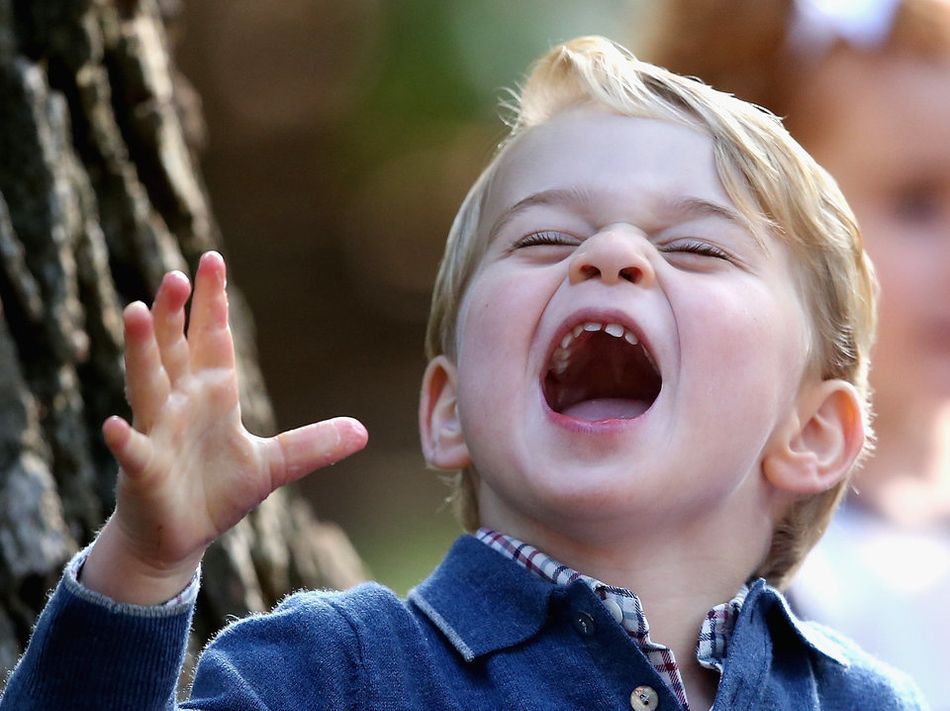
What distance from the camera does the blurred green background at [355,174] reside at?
6812mm

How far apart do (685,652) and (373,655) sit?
1.50ft

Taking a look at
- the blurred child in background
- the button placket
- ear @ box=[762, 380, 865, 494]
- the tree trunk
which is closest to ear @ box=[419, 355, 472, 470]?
the button placket

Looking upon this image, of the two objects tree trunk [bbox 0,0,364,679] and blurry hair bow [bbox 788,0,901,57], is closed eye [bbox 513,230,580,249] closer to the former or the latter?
tree trunk [bbox 0,0,364,679]

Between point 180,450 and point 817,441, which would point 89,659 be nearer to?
point 180,450

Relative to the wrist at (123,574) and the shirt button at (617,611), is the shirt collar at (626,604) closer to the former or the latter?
the shirt button at (617,611)

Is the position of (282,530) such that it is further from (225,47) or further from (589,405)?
(225,47)

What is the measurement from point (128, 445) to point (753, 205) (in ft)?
3.31

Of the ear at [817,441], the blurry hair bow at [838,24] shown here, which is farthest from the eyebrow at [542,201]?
the blurry hair bow at [838,24]

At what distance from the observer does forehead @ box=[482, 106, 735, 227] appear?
1.81 metres

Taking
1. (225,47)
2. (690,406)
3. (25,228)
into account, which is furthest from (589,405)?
(225,47)

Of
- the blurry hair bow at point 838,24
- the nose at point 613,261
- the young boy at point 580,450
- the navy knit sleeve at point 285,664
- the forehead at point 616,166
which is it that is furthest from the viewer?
the blurry hair bow at point 838,24

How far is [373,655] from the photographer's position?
1.58 metres

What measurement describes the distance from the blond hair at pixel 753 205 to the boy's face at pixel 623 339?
4cm

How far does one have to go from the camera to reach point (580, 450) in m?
1.66
